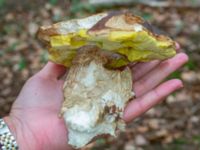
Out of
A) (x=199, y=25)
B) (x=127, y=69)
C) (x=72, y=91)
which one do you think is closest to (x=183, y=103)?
(x=199, y=25)

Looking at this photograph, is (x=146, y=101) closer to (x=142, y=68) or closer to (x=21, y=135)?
(x=142, y=68)

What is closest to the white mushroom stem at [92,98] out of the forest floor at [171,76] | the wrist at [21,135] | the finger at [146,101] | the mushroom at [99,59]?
the mushroom at [99,59]

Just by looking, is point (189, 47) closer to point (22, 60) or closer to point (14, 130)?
point (22, 60)

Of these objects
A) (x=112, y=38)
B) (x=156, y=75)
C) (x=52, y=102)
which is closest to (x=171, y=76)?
(x=156, y=75)

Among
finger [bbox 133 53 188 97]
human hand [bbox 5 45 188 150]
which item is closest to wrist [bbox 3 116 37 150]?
human hand [bbox 5 45 188 150]

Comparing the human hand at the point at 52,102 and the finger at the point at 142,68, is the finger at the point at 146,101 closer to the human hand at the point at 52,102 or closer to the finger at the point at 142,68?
the human hand at the point at 52,102

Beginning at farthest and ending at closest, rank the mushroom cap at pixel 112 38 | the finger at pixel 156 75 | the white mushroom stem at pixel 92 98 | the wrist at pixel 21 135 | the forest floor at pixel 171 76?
the forest floor at pixel 171 76
the finger at pixel 156 75
the wrist at pixel 21 135
the white mushroom stem at pixel 92 98
the mushroom cap at pixel 112 38
